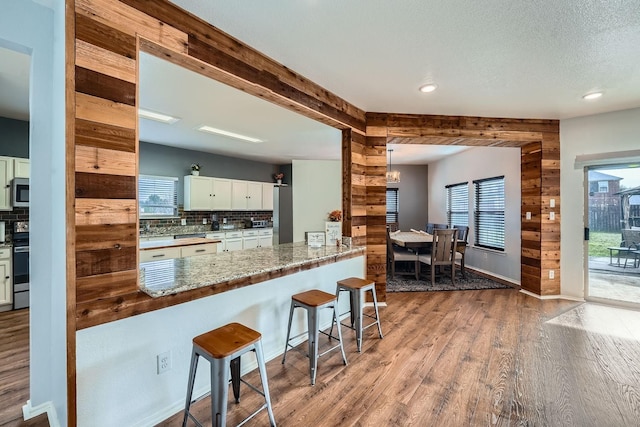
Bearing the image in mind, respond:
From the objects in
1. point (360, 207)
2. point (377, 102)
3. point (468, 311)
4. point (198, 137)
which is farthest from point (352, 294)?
point (198, 137)

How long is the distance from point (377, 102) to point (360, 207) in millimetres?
1253

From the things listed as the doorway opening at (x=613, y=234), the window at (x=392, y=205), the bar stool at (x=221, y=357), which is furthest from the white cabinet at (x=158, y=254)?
the doorway opening at (x=613, y=234)

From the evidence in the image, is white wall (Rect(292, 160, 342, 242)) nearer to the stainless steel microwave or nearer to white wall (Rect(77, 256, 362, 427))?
white wall (Rect(77, 256, 362, 427))

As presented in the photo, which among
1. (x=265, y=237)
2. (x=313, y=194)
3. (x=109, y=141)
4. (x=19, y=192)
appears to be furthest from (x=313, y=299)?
(x=265, y=237)

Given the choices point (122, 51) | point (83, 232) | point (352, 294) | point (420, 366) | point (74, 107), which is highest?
point (122, 51)

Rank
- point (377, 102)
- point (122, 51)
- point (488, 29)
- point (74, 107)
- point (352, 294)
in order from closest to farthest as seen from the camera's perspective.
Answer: point (74, 107)
point (122, 51)
point (488, 29)
point (352, 294)
point (377, 102)

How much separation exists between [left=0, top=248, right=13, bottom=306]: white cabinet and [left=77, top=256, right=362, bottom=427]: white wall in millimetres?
3346

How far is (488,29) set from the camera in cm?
200

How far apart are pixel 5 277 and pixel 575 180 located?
24.6 ft

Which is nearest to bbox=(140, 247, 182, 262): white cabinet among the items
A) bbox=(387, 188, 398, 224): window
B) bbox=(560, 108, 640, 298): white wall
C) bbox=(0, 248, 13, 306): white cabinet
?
bbox=(0, 248, 13, 306): white cabinet

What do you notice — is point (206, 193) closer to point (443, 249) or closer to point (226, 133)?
point (226, 133)

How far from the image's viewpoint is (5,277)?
3473 mm

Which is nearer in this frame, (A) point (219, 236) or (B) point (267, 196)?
(A) point (219, 236)

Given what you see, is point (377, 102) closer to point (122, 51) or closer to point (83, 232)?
point (122, 51)
